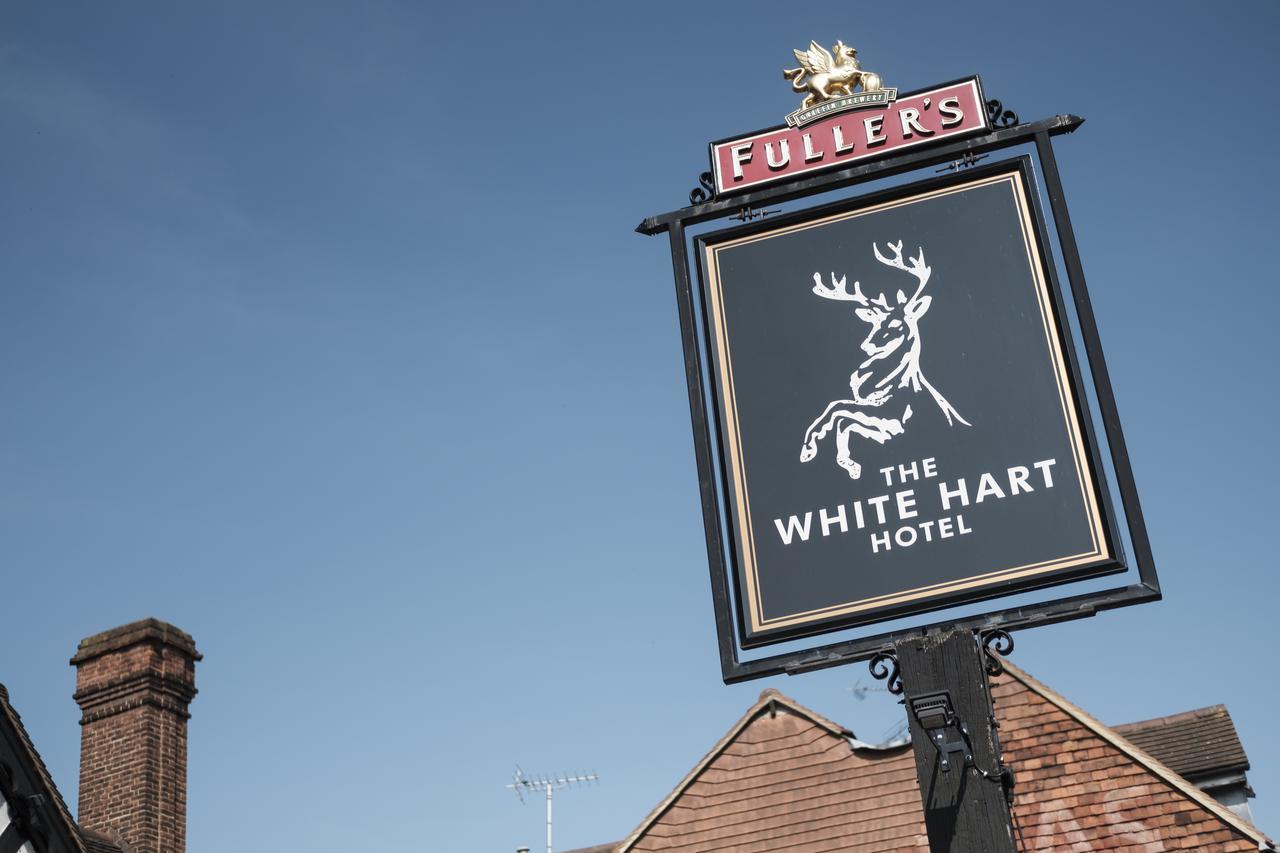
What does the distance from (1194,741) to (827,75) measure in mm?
10908

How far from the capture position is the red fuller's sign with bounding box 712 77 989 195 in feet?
30.0

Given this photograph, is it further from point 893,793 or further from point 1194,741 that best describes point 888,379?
point 1194,741

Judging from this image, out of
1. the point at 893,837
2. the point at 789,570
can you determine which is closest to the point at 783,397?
the point at 789,570

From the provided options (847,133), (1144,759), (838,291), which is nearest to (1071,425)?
(838,291)

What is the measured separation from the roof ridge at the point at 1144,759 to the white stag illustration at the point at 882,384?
241 inches

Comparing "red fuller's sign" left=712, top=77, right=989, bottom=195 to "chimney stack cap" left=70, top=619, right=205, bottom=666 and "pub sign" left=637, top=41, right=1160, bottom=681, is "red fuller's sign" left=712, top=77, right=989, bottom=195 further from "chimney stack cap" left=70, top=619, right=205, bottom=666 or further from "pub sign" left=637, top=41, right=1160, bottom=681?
"chimney stack cap" left=70, top=619, right=205, bottom=666

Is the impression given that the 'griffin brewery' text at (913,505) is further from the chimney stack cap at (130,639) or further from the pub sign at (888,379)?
the chimney stack cap at (130,639)

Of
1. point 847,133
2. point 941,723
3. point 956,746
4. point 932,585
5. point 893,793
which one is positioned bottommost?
point 956,746

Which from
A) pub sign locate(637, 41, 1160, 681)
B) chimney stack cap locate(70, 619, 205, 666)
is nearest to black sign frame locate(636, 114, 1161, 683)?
pub sign locate(637, 41, 1160, 681)

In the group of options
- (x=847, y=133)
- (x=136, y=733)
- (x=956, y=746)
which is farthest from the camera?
(x=136, y=733)

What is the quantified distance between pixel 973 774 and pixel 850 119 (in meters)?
4.21

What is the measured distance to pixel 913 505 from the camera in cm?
812

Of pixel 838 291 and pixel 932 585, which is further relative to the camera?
pixel 838 291

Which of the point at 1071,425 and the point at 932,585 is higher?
the point at 1071,425
